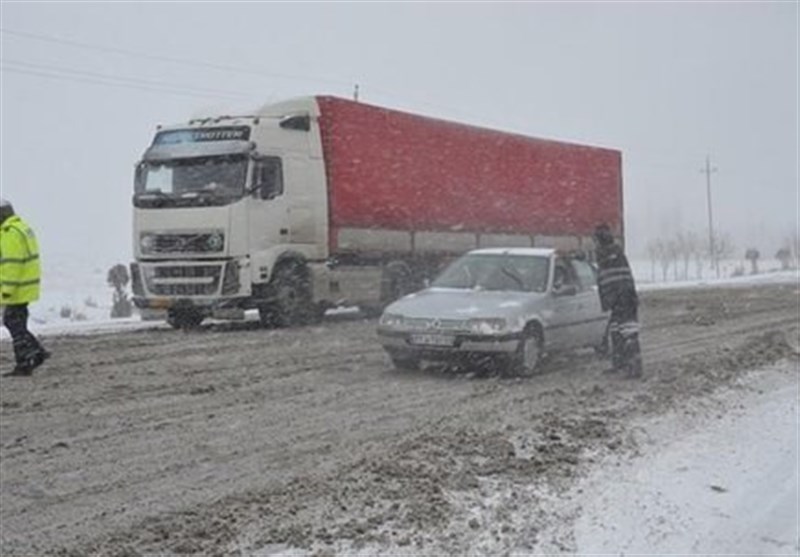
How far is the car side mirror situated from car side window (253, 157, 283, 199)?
6278 millimetres

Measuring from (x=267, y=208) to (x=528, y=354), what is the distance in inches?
270

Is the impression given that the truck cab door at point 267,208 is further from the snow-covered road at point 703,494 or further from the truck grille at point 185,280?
the snow-covered road at point 703,494

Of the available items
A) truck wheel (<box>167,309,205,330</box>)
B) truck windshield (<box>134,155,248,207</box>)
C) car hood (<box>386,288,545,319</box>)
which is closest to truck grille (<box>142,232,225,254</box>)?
truck windshield (<box>134,155,248,207</box>)

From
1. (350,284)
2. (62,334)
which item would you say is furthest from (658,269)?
(62,334)

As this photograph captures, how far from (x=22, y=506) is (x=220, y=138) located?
1095cm

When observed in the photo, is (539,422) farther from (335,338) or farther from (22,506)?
(335,338)

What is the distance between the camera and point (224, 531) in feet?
18.2

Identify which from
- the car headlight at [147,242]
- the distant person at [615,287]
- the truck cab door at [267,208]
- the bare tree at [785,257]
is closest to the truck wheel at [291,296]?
the truck cab door at [267,208]

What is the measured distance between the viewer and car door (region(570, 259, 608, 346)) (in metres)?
12.4

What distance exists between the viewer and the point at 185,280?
16.3m

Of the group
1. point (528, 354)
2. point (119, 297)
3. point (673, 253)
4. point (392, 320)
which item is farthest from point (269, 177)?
point (673, 253)

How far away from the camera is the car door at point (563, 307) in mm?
11688

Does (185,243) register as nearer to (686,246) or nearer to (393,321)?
(393,321)

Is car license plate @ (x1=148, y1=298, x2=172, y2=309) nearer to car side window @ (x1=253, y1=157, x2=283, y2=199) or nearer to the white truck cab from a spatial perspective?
the white truck cab
